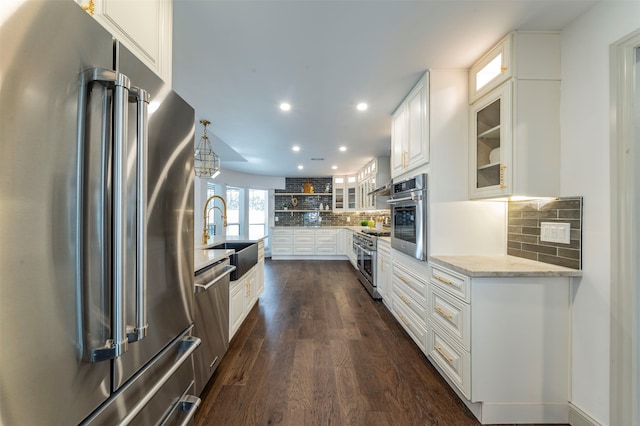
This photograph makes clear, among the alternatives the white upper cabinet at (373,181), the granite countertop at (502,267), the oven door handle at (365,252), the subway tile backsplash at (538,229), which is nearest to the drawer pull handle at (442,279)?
Answer: the granite countertop at (502,267)

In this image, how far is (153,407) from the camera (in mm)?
915

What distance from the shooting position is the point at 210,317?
173 cm

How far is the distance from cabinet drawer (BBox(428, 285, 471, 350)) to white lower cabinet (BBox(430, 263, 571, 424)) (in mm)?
24

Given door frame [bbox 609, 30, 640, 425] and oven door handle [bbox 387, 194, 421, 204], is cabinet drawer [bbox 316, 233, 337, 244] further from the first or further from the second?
door frame [bbox 609, 30, 640, 425]

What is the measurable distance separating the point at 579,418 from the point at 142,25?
9.91 ft

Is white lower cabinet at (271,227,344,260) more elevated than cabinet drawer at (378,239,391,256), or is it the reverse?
cabinet drawer at (378,239,391,256)

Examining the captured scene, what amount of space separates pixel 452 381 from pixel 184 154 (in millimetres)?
2142

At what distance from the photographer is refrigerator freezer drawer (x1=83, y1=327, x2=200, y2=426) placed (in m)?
0.74

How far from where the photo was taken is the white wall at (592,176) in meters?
1.39

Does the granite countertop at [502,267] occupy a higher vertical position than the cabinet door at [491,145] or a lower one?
lower

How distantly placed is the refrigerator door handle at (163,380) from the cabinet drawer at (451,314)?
1541mm

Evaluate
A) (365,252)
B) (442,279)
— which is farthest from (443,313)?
Result: (365,252)

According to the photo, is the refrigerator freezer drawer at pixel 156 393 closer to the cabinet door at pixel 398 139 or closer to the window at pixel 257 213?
the cabinet door at pixel 398 139

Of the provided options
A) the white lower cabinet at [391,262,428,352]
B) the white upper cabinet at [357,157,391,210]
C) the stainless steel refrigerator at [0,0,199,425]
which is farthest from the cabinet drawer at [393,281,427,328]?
the white upper cabinet at [357,157,391,210]
